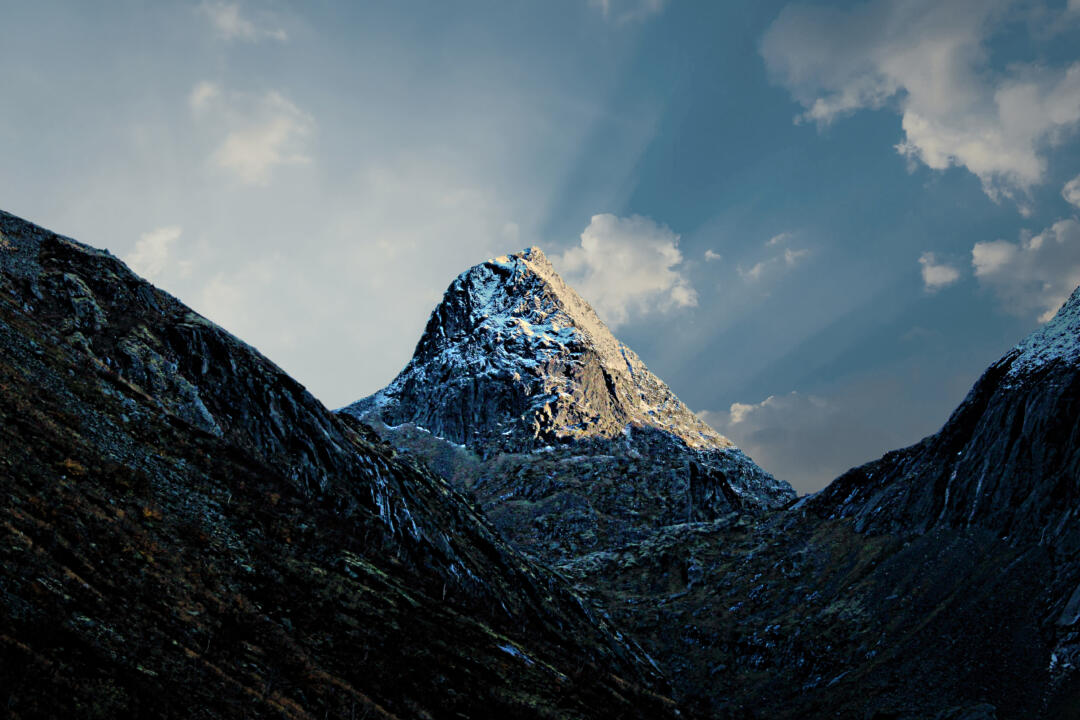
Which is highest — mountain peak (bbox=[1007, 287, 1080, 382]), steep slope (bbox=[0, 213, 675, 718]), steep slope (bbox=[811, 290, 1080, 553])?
mountain peak (bbox=[1007, 287, 1080, 382])

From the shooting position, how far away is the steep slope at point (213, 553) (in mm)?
18750

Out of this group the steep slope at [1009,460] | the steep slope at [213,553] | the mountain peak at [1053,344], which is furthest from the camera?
the mountain peak at [1053,344]

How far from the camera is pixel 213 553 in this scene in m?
30.0

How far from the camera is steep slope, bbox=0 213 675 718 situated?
61.5ft

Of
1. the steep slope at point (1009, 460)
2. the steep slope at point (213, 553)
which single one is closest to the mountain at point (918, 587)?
the steep slope at point (1009, 460)

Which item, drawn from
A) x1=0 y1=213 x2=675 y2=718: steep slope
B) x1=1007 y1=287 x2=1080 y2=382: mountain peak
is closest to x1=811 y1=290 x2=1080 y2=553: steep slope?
x1=1007 y1=287 x2=1080 y2=382: mountain peak

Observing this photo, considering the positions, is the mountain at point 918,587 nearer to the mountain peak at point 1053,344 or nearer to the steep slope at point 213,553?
the mountain peak at point 1053,344

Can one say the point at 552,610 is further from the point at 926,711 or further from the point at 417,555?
the point at 926,711

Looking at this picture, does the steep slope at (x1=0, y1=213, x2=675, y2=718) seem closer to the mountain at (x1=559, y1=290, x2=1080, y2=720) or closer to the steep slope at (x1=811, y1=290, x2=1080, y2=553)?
the mountain at (x1=559, y1=290, x2=1080, y2=720)

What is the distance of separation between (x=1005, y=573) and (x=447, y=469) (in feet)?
475

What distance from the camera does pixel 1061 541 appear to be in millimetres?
70688

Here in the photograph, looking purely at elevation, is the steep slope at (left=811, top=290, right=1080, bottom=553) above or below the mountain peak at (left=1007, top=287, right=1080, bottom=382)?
below

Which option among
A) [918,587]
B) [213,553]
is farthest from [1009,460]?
[213,553]

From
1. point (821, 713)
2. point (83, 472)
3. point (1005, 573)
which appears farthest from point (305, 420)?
point (1005, 573)
